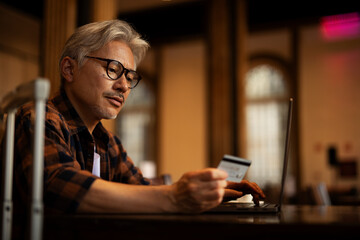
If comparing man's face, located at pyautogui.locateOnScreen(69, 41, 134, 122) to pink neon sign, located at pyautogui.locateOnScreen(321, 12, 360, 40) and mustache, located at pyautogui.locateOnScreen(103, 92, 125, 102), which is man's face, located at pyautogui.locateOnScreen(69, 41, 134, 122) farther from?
pink neon sign, located at pyautogui.locateOnScreen(321, 12, 360, 40)

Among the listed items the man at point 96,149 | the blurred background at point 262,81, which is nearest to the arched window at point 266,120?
the blurred background at point 262,81

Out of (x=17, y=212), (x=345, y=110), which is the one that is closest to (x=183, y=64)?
(x=345, y=110)

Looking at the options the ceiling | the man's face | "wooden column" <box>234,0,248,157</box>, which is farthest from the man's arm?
the ceiling

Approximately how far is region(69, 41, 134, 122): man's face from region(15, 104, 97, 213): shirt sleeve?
310mm

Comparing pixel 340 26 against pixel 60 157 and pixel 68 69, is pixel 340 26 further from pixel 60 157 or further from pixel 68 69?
pixel 60 157

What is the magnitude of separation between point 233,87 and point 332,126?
449 cm

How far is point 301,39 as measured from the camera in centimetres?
1133

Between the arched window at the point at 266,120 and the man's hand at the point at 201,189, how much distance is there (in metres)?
10.3

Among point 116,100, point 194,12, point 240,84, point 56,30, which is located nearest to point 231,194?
point 116,100

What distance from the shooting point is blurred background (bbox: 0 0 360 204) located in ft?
33.4

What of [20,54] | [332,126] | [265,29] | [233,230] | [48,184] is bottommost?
[233,230]

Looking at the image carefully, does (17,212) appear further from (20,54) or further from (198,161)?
(198,161)

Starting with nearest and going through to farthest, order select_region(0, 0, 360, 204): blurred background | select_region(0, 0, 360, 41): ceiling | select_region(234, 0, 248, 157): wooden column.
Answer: select_region(234, 0, 248, 157): wooden column → select_region(0, 0, 360, 41): ceiling → select_region(0, 0, 360, 204): blurred background

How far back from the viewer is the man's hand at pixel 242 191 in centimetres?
160
